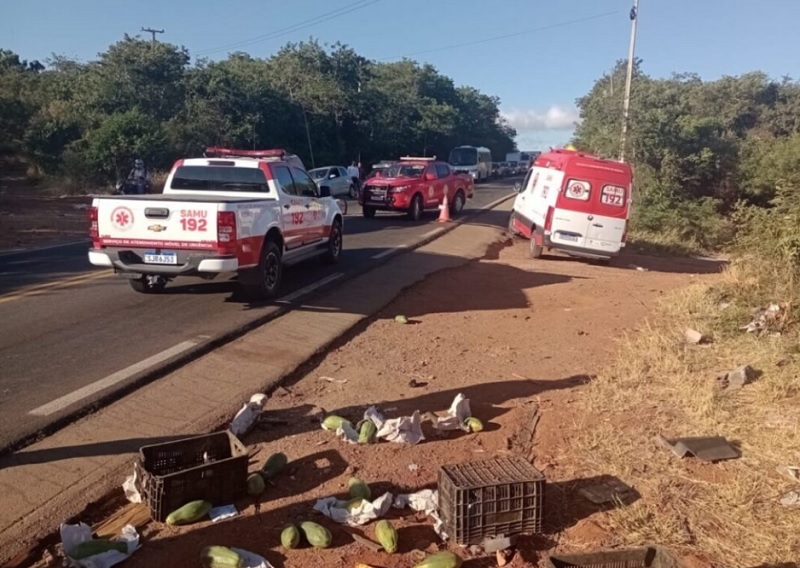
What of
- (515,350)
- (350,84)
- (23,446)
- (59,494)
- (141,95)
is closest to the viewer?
(59,494)

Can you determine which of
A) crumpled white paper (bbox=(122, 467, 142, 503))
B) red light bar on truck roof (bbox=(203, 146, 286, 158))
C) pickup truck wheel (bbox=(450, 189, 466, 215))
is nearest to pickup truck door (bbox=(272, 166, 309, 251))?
red light bar on truck roof (bbox=(203, 146, 286, 158))

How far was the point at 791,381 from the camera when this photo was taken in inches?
246

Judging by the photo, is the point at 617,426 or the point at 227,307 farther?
the point at 227,307

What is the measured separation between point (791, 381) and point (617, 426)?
1.78 meters

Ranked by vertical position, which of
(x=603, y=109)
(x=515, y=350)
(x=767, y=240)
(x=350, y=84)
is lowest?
(x=515, y=350)

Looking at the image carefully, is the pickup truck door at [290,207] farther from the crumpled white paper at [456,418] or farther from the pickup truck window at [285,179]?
the crumpled white paper at [456,418]

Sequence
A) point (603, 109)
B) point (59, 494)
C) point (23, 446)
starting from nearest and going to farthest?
point (59, 494)
point (23, 446)
point (603, 109)

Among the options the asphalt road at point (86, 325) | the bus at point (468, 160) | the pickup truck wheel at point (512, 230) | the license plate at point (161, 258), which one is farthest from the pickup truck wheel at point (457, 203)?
the bus at point (468, 160)

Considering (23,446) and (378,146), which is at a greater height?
(378,146)

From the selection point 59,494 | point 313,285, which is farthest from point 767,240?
point 59,494

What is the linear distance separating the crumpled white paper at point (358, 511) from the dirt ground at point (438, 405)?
0.06 m

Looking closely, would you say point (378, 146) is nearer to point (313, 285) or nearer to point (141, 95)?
point (141, 95)

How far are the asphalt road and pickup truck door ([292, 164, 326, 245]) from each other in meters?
0.71

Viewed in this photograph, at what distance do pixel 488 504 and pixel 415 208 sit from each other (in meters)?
19.5
